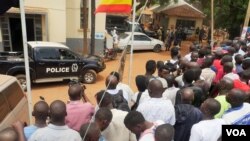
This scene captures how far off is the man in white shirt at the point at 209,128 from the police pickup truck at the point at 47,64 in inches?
303

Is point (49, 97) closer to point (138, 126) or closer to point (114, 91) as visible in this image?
Answer: point (114, 91)

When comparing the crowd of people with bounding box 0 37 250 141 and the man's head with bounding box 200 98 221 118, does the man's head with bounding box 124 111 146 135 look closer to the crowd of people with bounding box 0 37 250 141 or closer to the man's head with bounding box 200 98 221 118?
the crowd of people with bounding box 0 37 250 141

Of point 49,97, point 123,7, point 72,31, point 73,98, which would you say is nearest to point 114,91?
point 73,98

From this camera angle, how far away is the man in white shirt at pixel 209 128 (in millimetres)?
3384

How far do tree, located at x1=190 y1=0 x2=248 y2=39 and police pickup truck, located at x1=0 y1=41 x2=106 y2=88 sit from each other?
13108mm

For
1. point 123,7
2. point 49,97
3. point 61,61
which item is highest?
point 123,7

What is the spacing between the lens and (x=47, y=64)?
33.6 ft

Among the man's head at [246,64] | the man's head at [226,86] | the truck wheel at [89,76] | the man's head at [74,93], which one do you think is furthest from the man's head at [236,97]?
the truck wheel at [89,76]

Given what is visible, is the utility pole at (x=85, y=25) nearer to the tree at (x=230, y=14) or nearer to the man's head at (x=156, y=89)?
the tree at (x=230, y=14)

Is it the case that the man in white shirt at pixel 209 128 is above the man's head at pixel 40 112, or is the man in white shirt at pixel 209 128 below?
below

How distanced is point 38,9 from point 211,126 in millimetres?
12651

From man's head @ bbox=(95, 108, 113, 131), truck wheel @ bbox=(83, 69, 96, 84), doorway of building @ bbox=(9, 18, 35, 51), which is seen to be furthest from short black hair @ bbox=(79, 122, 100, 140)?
doorway of building @ bbox=(9, 18, 35, 51)

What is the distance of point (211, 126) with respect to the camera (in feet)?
11.4

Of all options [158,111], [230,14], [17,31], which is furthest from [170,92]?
[230,14]
